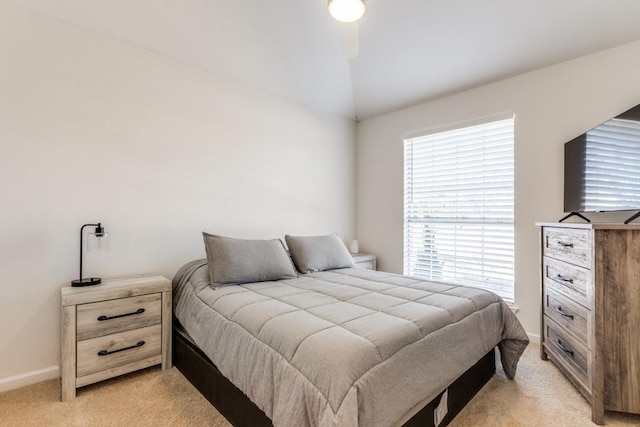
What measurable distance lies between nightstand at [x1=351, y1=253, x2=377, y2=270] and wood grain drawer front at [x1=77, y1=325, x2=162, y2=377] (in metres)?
2.24

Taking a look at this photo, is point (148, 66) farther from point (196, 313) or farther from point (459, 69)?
point (459, 69)

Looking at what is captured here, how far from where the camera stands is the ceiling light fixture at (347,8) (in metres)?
1.72

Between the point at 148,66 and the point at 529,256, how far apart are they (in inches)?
148

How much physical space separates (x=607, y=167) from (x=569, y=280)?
0.83 metres

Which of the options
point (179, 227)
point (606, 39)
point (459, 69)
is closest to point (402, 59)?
point (459, 69)

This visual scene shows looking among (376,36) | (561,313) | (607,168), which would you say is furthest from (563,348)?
(376,36)

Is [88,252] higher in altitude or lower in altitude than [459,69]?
lower

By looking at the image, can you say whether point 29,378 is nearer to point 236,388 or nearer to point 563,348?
point 236,388

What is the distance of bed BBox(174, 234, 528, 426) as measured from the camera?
3.79 ft

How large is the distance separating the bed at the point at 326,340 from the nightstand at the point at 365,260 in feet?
3.62

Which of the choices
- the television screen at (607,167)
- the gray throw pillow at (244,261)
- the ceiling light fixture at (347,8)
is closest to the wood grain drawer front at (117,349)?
the gray throw pillow at (244,261)

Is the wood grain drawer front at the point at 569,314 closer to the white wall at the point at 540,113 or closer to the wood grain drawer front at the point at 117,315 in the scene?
the white wall at the point at 540,113

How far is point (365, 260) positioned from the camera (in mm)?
3848

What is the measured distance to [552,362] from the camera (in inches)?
93.0
